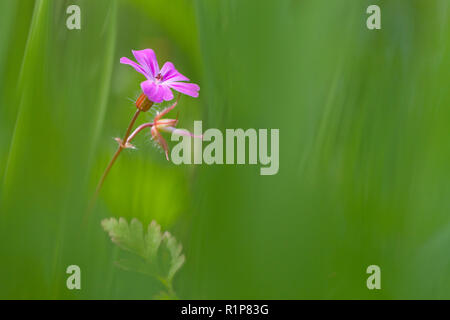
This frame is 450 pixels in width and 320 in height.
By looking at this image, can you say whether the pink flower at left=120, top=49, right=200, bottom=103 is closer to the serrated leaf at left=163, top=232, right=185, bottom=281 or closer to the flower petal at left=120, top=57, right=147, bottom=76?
the flower petal at left=120, top=57, right=147, bottom=76

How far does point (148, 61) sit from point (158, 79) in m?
0.02

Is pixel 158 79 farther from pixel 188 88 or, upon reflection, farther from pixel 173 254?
pixel 173 254

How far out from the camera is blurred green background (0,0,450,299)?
42 cm

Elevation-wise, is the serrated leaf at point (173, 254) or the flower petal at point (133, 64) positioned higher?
the flower petal at point (133, 64)

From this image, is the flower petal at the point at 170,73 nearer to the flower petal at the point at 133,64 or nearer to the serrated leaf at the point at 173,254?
the flower petal at the point at 133,64

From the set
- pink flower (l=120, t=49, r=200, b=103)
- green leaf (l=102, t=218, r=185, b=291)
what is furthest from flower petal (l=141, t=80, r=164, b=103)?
green leaf (l=102, t=218, r=185, b=291)

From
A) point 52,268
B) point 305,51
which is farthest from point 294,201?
point 52,268

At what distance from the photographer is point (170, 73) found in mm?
422

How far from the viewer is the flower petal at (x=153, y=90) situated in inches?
16.1

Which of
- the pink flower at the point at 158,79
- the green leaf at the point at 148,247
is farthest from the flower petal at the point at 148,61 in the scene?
the green leaf at the point at 148,247

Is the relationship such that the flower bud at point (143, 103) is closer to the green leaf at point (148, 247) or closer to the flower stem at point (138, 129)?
the flower stem at point (138, 129)

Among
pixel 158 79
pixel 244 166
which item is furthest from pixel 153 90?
pixel 244 166

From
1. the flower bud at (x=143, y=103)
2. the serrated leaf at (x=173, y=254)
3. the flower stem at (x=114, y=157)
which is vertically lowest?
the serrated leaf at (x=173, y=254)
